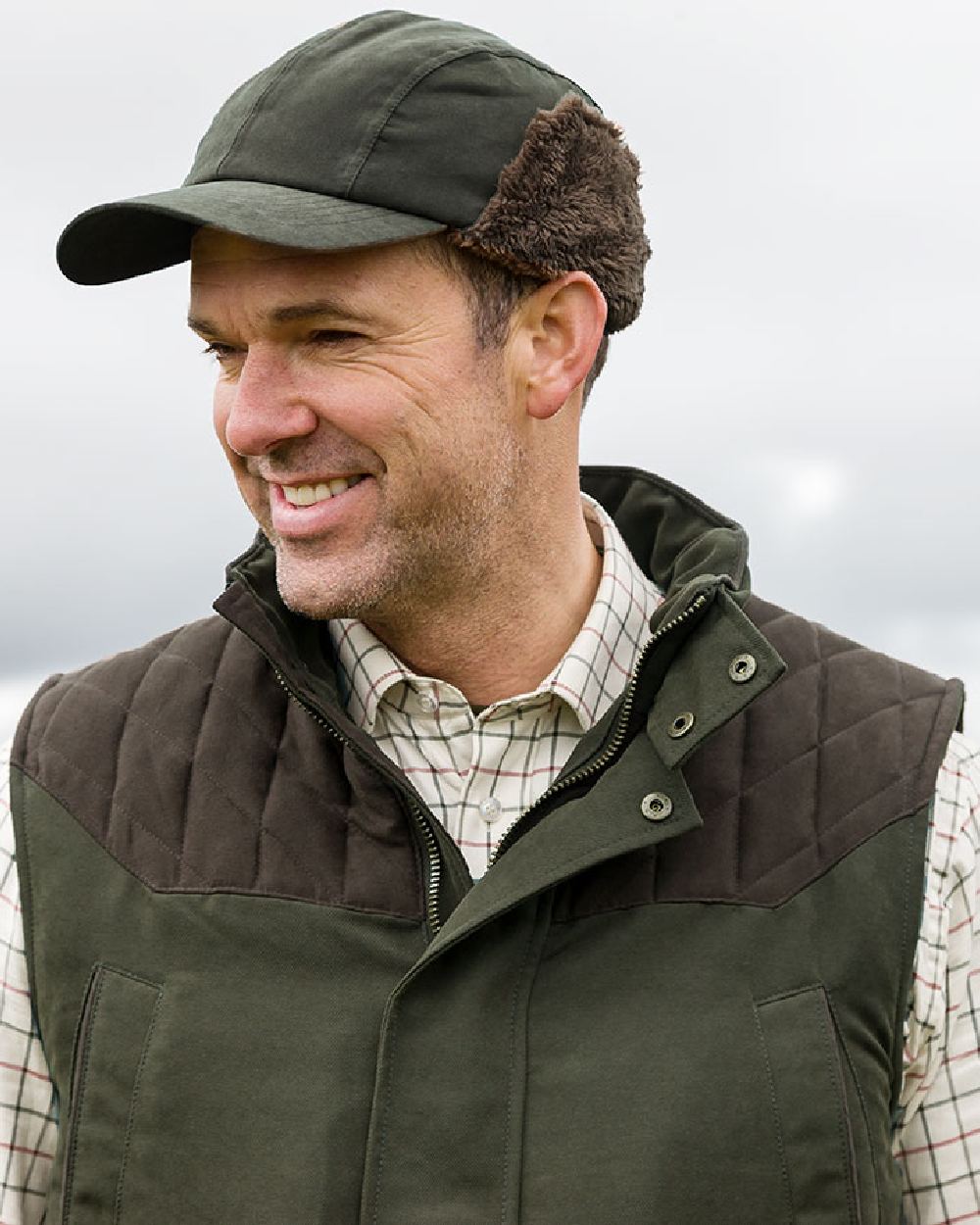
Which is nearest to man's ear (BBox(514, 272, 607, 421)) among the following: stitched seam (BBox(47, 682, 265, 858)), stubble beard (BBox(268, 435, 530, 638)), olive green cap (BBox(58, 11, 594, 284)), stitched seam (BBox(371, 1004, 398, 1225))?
stubble beard (BBox(268, 435, 530, 638))

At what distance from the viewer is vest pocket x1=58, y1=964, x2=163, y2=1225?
2.65m

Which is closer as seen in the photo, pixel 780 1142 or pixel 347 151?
pixel 780 1142

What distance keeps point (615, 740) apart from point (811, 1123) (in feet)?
2.16

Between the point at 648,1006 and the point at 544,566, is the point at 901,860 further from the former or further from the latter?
the point at 544,566

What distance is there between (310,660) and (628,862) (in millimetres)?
646

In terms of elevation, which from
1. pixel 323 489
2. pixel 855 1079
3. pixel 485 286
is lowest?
pixel 855 1079

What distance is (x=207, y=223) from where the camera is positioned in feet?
8.34

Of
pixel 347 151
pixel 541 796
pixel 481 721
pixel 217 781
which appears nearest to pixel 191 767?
pixel 217 781

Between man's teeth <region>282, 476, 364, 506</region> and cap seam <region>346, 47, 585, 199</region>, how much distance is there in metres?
0.46

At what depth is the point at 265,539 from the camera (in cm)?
304

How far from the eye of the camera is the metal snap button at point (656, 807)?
8.54ft

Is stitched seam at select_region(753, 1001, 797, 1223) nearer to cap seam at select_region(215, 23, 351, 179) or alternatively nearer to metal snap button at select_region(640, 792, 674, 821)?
metal snap button at select_region(640, 792, 674, 821)

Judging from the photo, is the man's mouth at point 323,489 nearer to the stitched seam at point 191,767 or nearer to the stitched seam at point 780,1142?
the stitched seam at point 191,767

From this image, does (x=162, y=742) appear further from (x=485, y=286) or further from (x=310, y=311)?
(x=485, y=286)
